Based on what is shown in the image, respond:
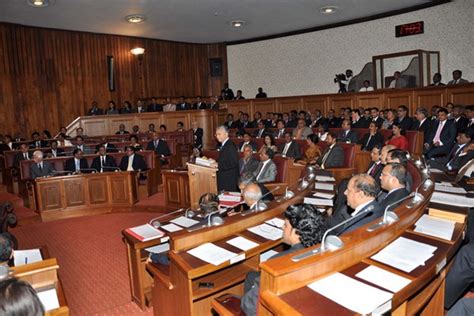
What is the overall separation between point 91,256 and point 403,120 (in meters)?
6.56

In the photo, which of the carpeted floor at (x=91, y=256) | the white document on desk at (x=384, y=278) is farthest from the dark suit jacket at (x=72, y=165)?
the white document on desk at (x=384, y=278)

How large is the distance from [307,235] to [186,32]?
11.5 m

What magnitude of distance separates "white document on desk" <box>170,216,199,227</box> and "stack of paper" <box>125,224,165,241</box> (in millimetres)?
220

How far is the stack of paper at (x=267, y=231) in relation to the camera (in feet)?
9.59

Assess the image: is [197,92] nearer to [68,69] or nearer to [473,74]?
[68,69]

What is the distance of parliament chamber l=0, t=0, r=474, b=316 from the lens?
228cm

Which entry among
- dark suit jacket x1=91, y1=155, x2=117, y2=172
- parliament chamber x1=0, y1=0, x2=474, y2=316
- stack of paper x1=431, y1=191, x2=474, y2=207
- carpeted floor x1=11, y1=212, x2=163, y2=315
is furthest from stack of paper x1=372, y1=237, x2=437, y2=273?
dark suit jacket x1=91, y1=155, x2=117, y2=172

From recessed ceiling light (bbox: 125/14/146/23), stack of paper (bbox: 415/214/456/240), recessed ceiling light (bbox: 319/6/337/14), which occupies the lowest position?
stack of paper (bbox: 415/214/456/240)

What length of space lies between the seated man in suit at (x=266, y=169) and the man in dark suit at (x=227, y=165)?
519mm

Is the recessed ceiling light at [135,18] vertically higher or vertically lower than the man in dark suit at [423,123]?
higher

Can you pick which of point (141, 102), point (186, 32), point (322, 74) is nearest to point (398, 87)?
point (322, 74)

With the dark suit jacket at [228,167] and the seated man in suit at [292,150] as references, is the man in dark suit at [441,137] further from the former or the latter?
the dark suit jacket at [228,167]

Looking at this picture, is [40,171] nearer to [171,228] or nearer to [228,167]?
[228,167]

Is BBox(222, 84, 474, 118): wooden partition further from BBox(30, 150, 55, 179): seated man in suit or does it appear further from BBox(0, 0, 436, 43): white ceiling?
BBox(30, 150, 55, 179): seated man in suit
